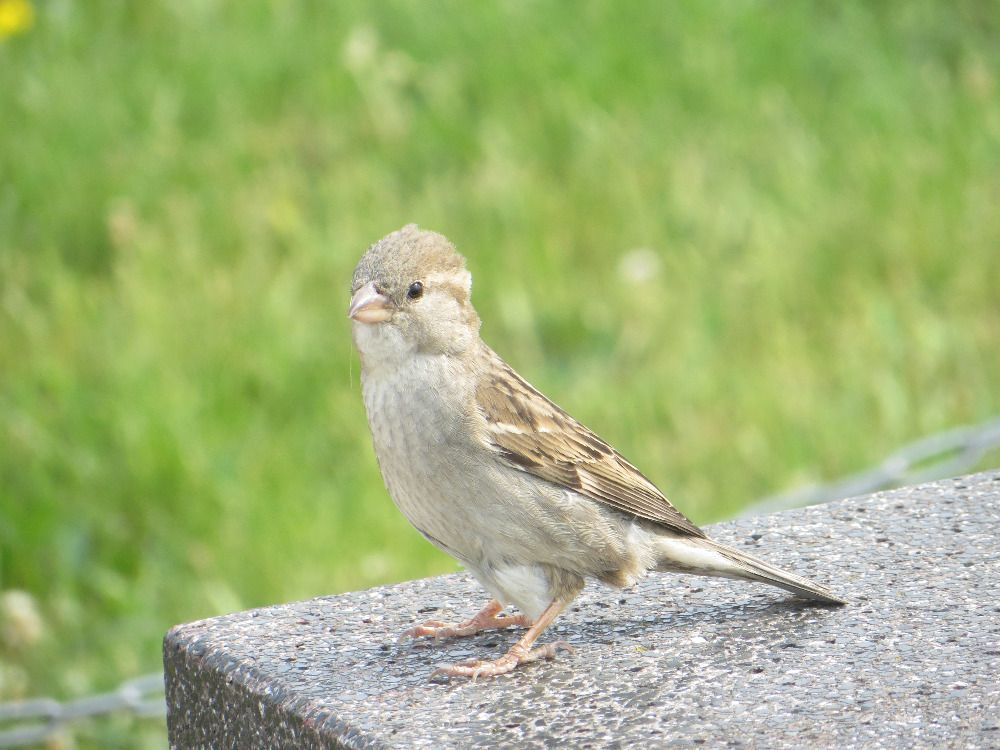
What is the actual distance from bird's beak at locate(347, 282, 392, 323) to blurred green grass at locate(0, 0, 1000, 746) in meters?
1.97

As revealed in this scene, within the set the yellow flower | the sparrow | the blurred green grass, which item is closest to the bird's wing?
the sparrow

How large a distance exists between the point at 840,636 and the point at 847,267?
3.46 m

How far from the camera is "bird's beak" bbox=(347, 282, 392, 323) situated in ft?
9.15

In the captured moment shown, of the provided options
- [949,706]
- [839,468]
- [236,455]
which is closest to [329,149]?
[236,455]

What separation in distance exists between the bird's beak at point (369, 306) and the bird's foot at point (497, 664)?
1.93 ft

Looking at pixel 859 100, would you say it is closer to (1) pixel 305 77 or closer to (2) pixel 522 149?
(2) pixel 522 149

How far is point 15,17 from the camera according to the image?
6242 mm

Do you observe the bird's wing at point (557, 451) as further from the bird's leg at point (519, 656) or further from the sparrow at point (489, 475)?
the bird's leg at point (519, 656)

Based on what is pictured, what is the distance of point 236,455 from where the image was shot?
202 inches

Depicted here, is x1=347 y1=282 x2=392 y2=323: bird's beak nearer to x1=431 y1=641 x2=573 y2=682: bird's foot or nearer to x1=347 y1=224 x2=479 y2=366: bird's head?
x1=347 y1=224 x2=479 y2=366: bird's head

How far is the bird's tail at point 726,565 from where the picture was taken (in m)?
2.77

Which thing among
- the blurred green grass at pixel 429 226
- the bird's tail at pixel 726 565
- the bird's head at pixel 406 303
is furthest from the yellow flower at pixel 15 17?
the bird's tail at pixel 726 565

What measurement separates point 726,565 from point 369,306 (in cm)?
74

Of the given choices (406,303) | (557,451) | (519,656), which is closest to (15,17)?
(406,303)
